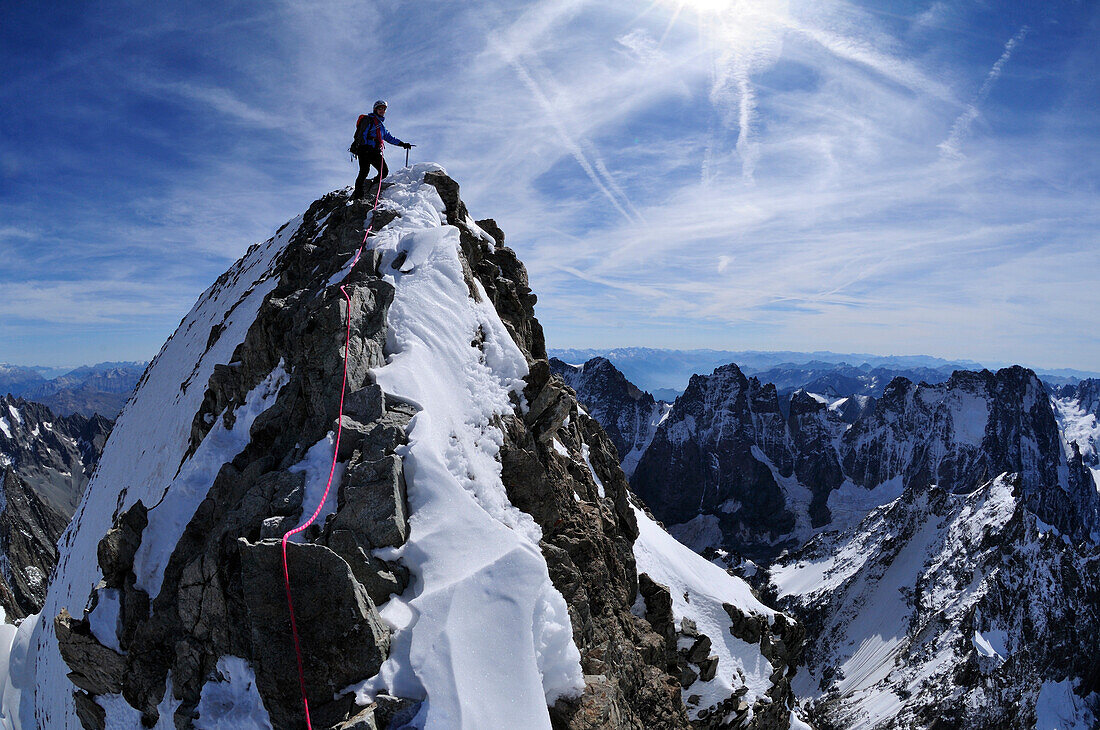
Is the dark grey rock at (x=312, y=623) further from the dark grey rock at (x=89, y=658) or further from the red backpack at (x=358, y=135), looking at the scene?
the red backpack at (x=358, y=135)

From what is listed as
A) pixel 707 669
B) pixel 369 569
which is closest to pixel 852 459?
pixel 707 669

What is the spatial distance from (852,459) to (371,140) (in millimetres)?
211741

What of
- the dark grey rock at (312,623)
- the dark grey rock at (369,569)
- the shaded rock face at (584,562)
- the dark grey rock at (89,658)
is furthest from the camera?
the dark grey rock at (89,658)

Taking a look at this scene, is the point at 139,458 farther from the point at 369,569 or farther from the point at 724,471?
the point at 724,471

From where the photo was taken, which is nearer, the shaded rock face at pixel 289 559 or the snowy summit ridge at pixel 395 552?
the shaded rock face at pixel 289 559

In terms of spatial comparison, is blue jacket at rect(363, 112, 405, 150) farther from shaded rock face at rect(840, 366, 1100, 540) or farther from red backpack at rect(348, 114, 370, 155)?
shaded rock face at rect(840, 366, 1100, 540)

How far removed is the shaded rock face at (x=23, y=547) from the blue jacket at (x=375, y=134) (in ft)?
247

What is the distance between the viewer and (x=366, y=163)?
25766 mm

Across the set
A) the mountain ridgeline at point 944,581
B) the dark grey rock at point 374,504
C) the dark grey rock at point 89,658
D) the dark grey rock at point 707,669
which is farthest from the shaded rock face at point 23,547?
the mountain ridgeline at point 944,581

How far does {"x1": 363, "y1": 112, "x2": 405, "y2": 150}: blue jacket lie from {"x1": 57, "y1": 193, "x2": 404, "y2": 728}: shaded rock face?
33.9ft

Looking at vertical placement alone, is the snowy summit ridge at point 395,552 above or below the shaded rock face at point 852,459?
above

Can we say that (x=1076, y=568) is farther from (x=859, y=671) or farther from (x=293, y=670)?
(x=293, y=670)

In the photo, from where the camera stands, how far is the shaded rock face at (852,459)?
7032 inches

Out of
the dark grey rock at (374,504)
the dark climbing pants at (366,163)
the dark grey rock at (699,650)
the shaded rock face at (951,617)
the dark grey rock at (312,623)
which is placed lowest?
the shaded rock face at (951,617)
